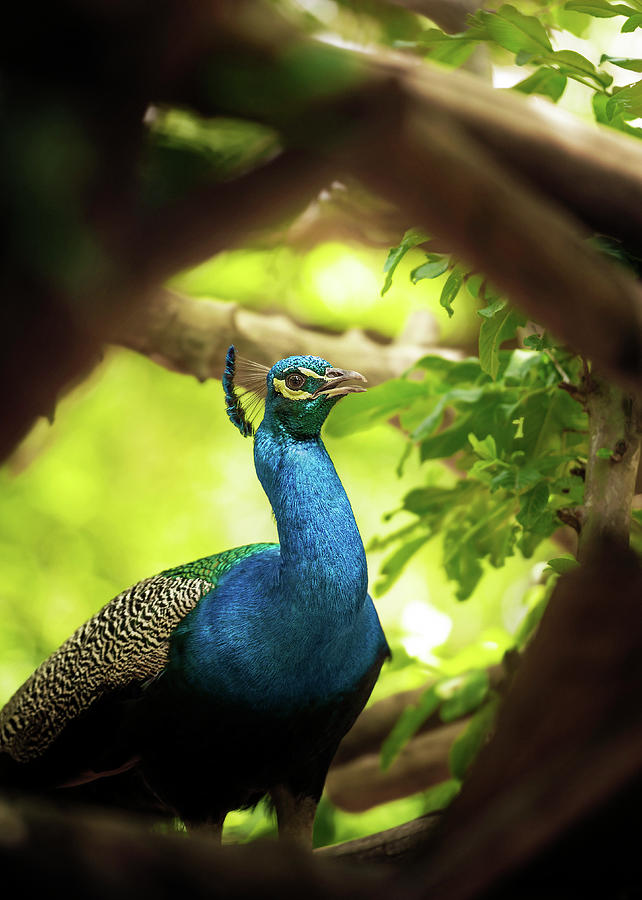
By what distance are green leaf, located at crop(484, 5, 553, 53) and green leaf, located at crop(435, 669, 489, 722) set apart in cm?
127

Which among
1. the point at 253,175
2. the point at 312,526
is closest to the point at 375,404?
the point at 312,526

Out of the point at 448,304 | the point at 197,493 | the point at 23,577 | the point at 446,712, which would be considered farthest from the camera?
the point at 197,493

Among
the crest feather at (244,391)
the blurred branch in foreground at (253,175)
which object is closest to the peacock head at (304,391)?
the crest feather at (244,391)

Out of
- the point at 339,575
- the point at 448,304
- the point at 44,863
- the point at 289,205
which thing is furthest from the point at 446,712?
the point at 289,205

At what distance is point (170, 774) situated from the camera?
1457mm

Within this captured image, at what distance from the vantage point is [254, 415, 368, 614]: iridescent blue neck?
140 cm

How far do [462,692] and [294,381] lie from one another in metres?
0.79

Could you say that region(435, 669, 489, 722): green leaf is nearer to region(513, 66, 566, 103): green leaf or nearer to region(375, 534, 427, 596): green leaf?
region(375, 534, 427, 596): green leaf

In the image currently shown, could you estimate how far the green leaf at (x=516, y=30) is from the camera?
109 centimetres

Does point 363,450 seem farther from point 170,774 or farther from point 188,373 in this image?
point 170,774

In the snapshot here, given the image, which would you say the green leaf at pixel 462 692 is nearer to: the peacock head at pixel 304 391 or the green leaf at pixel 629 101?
the peacock head at pixel 304 391

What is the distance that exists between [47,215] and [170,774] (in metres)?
1.27

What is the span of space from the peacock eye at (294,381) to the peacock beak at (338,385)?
1.2 inches

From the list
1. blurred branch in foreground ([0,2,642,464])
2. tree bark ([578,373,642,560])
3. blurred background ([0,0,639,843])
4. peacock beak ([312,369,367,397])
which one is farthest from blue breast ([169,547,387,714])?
blurred branch in foreground ([0,2,642,464])
